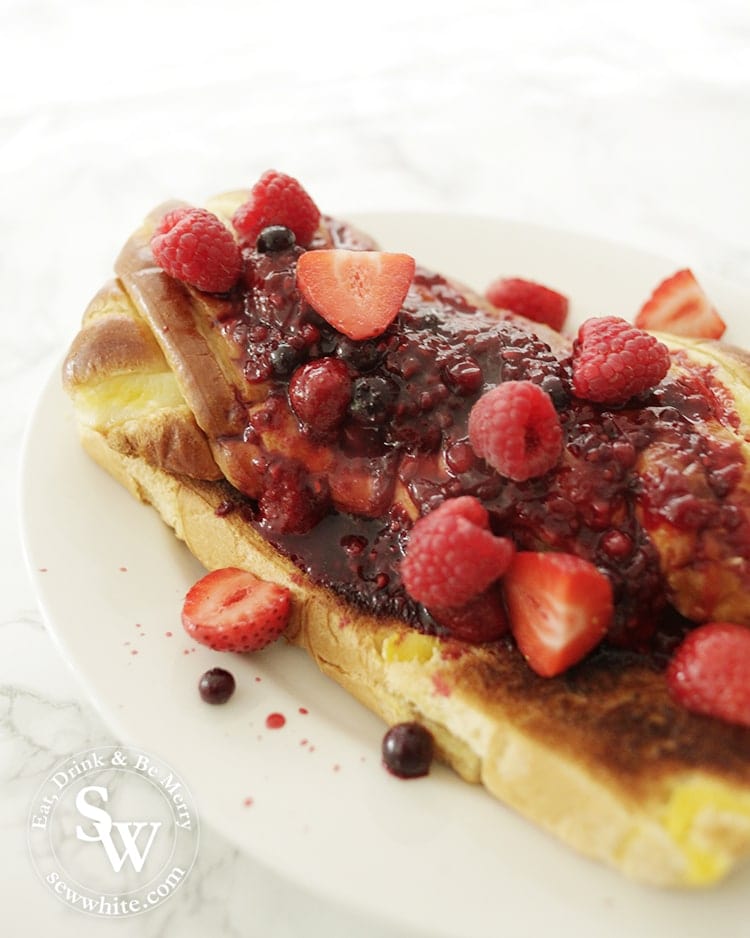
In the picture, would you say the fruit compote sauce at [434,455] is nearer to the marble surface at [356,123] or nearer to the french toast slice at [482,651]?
the french toast slice at [482,651]

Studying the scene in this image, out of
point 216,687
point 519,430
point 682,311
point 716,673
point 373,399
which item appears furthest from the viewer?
point 682,311

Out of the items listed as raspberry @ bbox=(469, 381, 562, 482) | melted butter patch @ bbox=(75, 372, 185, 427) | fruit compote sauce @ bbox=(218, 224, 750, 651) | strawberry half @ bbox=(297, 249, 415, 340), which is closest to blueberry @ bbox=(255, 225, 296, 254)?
fruit compote sauce @ bbox=(218, 224, 750, 651)

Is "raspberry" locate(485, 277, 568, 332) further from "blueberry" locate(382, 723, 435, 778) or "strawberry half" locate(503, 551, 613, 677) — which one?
"blueberry" locate(382, 723, 435, 778)

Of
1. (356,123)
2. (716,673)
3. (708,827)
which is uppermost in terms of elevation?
(356,123)

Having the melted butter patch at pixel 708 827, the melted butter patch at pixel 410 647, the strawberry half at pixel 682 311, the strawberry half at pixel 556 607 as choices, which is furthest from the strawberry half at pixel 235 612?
the strawberry half at pixel 682 311

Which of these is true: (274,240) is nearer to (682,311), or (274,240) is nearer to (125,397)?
(125,397)

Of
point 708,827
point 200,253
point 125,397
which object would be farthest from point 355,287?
point 708,827

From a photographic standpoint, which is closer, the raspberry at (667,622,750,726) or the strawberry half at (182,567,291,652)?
the raspberry at (667,622,750,726)
